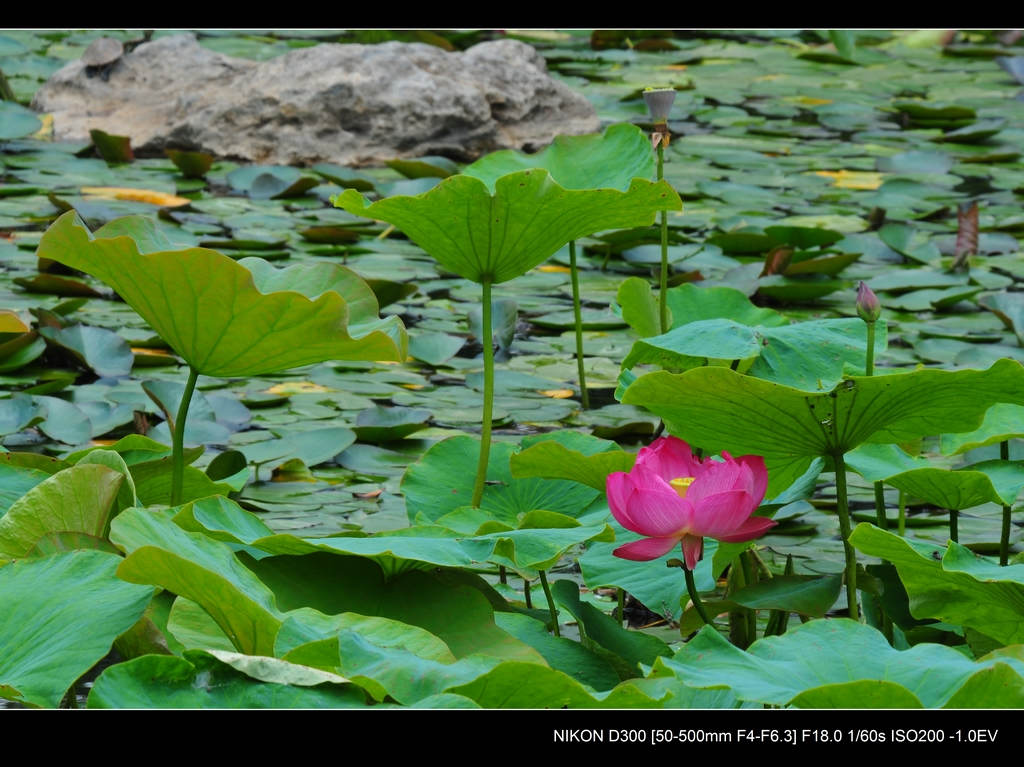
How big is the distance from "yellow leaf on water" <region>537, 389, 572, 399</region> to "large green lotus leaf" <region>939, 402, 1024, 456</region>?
0.77 metres

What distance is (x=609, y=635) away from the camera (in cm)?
112

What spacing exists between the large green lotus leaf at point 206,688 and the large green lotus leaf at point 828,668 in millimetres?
222

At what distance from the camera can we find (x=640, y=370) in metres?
2.21

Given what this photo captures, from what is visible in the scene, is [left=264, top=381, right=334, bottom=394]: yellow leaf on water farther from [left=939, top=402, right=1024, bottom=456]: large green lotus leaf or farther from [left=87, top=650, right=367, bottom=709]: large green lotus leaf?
[left=87, top=650, right=367, bottom=709]: large green lotus leaf

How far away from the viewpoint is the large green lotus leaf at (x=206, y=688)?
78 cm

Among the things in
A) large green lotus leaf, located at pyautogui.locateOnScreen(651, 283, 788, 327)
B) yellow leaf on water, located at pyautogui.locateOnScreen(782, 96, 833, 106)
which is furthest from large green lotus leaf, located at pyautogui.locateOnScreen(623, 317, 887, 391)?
yellow leaf on water, located at pyautogui.locateOnScreen(782, 96, 833, 106)

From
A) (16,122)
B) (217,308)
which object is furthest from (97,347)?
(16,122)

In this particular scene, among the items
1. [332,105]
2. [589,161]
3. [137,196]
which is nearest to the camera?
[589,161]

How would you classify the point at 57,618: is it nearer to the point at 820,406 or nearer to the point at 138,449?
the point at 138,449

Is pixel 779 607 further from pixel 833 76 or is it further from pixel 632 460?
pixel 833 76

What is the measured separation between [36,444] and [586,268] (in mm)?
1341

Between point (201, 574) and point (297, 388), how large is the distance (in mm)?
1192

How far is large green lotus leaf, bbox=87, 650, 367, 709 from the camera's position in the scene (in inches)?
30.9

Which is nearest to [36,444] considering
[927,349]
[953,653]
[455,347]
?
[455,347]
